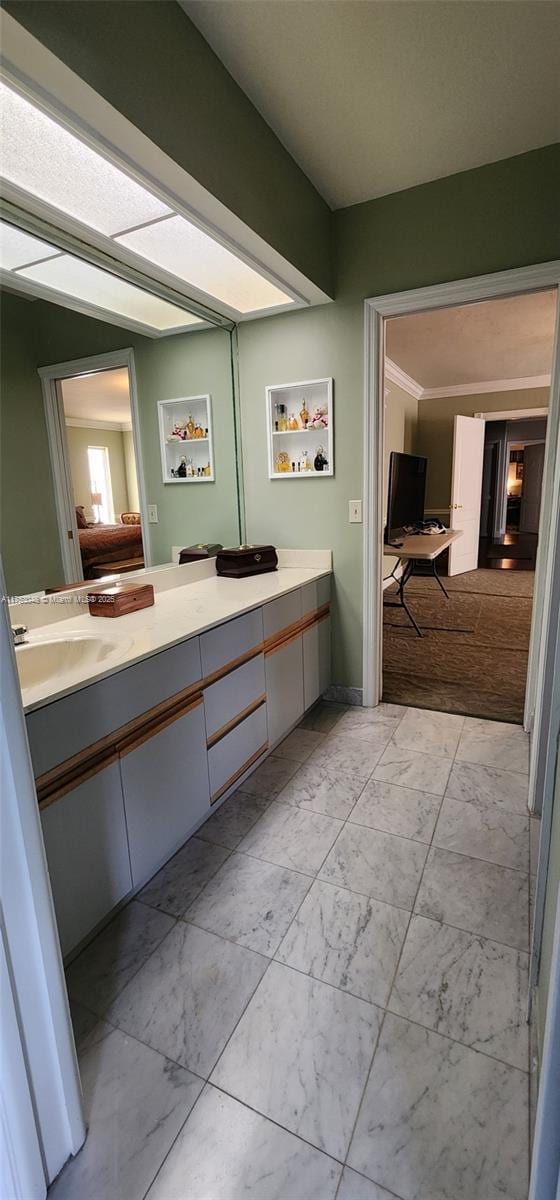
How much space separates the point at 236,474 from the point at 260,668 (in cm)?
128

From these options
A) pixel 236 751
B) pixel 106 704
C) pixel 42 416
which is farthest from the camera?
pixel 236 751

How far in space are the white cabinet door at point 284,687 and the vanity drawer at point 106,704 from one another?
638 mm

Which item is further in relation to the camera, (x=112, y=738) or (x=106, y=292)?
(x=106, y=292)

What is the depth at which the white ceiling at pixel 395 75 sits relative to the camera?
147 centimetres

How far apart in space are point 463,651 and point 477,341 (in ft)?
10.1

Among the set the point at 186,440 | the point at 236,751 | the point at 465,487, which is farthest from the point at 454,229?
the point at 465,487

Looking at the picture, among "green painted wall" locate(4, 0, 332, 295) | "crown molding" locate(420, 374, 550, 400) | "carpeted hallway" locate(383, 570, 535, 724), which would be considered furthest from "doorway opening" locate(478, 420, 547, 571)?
"green painted wall" locate(4, 0, 332, 295)

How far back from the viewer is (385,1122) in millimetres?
1048

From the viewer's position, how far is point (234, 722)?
205 centimetres

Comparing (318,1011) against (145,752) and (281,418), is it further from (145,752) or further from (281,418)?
(281,418)

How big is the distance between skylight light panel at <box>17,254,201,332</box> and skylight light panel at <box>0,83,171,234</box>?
14cm

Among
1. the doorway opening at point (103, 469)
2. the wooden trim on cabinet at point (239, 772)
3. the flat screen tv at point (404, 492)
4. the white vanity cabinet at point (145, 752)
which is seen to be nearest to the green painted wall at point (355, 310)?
the white vanity cabinet at point (145, 752)

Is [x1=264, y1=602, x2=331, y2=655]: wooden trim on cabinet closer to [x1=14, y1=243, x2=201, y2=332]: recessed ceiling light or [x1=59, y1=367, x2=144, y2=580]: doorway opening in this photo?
[x1=59, y1=367, x2=144, y2=580]: doorway opening

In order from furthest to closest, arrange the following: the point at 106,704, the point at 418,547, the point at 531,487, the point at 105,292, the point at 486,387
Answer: the point at 531,487, the point at 486,387, the point at 418,547, the point at 105,292, the point at 106,704
